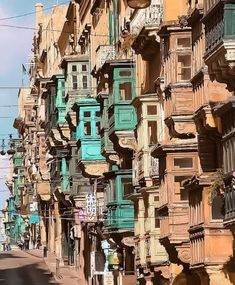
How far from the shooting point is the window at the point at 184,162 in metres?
35.5

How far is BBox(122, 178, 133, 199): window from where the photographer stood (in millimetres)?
46938

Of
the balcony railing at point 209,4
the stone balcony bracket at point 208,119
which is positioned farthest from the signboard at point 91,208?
the balcony railing at point 209,4

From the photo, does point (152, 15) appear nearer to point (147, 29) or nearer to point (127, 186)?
point (147, 29)

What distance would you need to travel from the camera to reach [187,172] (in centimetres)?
3562

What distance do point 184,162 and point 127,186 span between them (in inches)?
463

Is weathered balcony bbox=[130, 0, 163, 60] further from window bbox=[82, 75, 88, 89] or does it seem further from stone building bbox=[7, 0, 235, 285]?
window bbox=[82, 75, 88, 89]

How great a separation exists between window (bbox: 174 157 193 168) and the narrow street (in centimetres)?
2953

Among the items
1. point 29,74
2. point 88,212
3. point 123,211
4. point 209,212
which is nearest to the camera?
point 209,212

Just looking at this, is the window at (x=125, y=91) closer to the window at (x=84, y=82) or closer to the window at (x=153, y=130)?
the window at (x=153, y=130)

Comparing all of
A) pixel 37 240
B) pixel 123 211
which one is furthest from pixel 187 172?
pixel 37 240

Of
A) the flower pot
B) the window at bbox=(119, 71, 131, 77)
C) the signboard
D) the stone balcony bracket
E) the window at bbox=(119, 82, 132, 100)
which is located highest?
the window at bbox=(119, 71, 131, 77)

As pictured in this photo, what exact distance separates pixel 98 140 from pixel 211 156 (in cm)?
2596

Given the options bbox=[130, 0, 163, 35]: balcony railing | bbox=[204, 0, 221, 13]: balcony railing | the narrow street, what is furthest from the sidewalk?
bbox=[204, 0, 221, 13]: balcony railing

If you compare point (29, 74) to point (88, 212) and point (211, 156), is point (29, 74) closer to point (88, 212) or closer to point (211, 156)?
point (88, 212)
